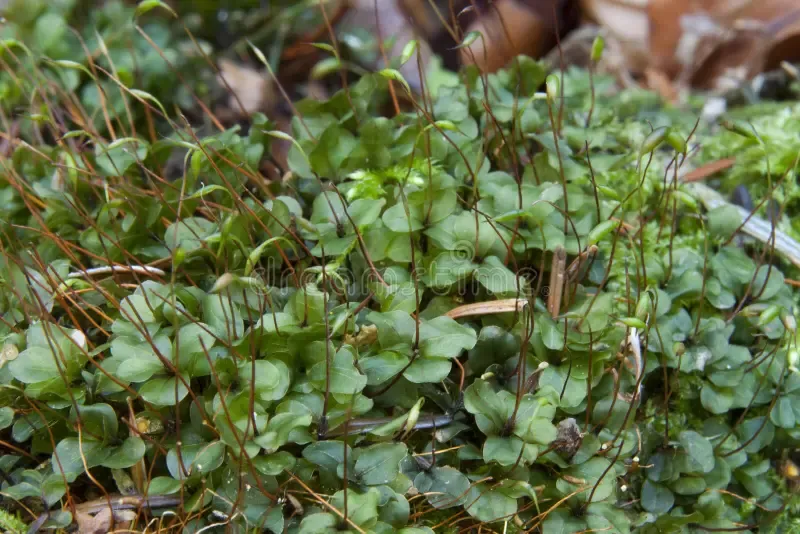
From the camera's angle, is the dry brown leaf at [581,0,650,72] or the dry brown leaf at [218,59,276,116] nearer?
the dry brown leaf at [218,59,276,116]

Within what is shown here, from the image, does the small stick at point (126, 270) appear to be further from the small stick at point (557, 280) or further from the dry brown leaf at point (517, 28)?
the dry brown leaf at point (517, 28)

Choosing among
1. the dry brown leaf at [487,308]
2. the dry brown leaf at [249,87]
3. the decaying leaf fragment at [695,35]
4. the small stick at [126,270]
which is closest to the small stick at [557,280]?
the dry brown leaf at [487,308]

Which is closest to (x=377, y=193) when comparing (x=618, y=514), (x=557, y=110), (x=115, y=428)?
(x=557, y=110)

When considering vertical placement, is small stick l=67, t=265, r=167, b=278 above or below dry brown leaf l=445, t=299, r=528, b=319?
above

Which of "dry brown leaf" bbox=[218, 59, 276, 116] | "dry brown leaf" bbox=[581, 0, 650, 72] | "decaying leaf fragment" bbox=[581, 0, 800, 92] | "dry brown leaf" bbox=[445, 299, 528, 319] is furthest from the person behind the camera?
"dry brown leaf" bbox=[581, 0, 650, 72]

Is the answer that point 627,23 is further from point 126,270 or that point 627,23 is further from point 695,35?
point 126,270

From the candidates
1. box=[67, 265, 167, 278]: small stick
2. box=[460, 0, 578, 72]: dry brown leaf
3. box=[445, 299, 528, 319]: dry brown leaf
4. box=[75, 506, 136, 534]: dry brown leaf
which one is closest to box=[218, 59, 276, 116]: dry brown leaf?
box=[460, 0, 578, 72]: dry brown leaf

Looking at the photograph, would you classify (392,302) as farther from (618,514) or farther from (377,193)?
(618,514)

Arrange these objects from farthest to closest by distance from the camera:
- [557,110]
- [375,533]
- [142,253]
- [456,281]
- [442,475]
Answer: [557,110]
[142,253]
[456,281]
[442,475]
[375,533]

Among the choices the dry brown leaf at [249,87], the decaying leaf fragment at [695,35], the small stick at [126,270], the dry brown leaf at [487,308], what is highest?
the dry brown leaf at [249,87]

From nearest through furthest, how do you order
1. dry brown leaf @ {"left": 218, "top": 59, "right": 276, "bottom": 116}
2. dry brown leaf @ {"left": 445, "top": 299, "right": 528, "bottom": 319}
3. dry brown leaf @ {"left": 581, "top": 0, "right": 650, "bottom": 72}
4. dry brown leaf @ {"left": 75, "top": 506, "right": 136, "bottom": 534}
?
dry brown leaf @ {"left": 75, "top": 506, "right": 136, "bottom": 534}, dry brown leaf @ {"left": 445, "top": 299, "right": 528, "bottom": 319}, dry brown leaf @ {"left": 218, "top": 59, "right": 276, "bottom": 116}, dry brown leaf @ {"left": 581, "top": 0, "right": 650, "bottom": 72}

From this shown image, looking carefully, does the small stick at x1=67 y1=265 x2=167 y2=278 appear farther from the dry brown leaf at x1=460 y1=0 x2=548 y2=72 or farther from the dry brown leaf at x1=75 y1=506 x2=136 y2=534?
the dry brown leaf at x1=460 y1=0 x2=548 y2=72
